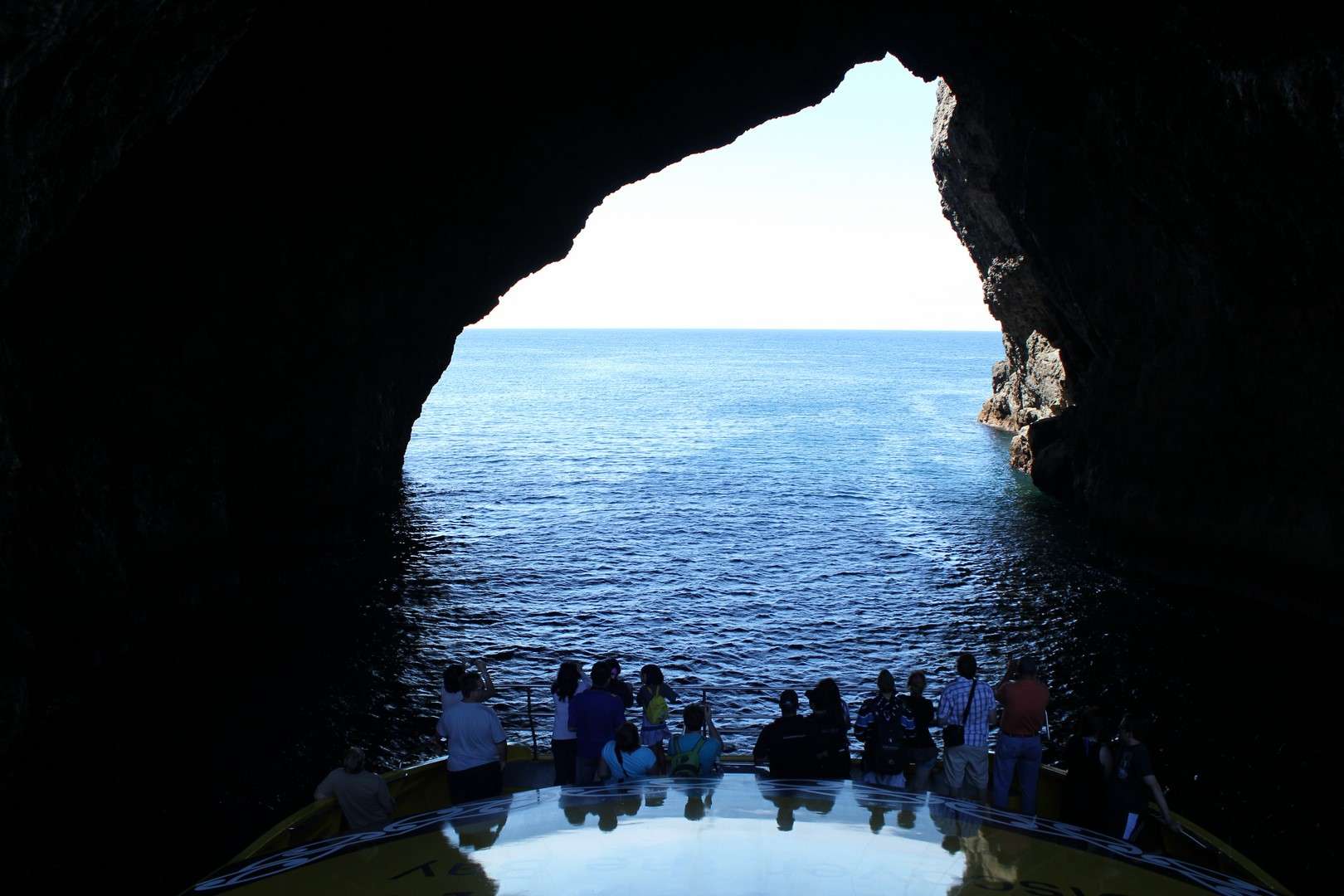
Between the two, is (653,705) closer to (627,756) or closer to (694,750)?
(627,756)

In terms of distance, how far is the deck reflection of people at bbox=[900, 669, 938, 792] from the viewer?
10.8 m

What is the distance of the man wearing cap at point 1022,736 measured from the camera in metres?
11.2

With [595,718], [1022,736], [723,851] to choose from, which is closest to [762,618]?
[1022,736]

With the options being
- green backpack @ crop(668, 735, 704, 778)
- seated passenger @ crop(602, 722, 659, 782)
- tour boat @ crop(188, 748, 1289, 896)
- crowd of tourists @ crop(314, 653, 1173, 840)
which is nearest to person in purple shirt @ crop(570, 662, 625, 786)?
crowd of tourists @ crop(314, 653, 1173, 840)

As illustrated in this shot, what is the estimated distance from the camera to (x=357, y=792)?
10180 millimetres

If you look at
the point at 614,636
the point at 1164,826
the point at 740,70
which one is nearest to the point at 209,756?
the point at 614,636

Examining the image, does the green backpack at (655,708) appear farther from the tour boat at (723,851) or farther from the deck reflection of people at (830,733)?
the tour boat at (723,851)

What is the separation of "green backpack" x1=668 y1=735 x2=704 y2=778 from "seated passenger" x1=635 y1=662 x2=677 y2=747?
127 cm

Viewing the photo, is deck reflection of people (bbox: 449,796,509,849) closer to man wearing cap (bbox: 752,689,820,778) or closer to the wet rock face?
man wearing cap (bbox: 752,689,820,778)

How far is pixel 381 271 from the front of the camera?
3403 cm

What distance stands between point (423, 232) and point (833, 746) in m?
28.6

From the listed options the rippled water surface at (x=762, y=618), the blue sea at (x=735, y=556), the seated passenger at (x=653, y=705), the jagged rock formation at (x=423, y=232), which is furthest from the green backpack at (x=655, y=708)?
the jagged rock formation at (x=423, y=232)

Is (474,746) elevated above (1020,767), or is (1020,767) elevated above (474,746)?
(474,746)

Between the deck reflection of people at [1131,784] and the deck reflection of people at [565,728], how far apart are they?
5319 millimetres
